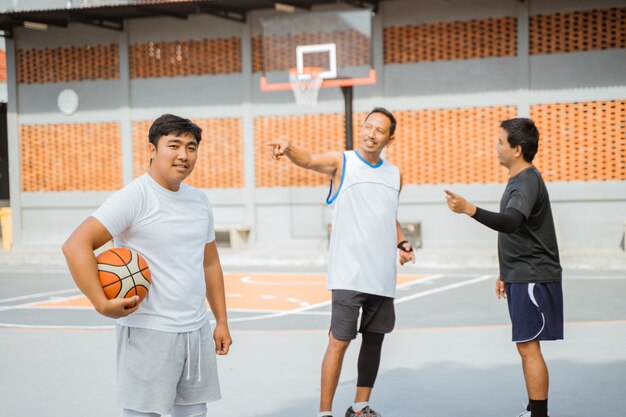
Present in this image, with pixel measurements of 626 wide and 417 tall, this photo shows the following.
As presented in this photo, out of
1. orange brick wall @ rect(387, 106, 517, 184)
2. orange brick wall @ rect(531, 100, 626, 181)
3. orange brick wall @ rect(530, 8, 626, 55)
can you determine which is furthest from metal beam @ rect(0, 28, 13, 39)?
orange brick wall @ rect(531, 100, 626, 181)

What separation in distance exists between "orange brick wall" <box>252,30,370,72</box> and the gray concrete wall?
111 centimetres

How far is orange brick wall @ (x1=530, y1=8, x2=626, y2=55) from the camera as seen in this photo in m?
17.7

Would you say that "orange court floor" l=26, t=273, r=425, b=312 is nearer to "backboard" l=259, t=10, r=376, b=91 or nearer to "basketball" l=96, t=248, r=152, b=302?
"backboard" l=259, t=10, r=376, b=91

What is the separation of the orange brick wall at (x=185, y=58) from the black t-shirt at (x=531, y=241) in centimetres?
1571

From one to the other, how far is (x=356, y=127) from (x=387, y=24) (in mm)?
2425

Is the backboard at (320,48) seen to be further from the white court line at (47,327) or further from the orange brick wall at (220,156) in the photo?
the white court line at (47,327)

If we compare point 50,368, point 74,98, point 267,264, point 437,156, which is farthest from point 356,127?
point 50,368

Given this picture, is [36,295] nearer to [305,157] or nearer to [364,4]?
[305,157]

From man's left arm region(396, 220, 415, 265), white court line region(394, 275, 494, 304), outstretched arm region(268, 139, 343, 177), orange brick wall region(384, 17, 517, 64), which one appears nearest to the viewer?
outstretched arm region(268, 139, 343, 177)

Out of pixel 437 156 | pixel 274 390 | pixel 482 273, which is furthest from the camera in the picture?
pixel 437 156

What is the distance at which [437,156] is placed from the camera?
1906 centimetres

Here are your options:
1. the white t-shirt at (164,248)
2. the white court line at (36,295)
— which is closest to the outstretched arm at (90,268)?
the white t-shirt at (164,248)

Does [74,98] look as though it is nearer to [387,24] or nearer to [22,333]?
[387,24]

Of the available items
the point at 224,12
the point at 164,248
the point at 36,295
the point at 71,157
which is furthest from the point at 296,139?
the point at 164,248
